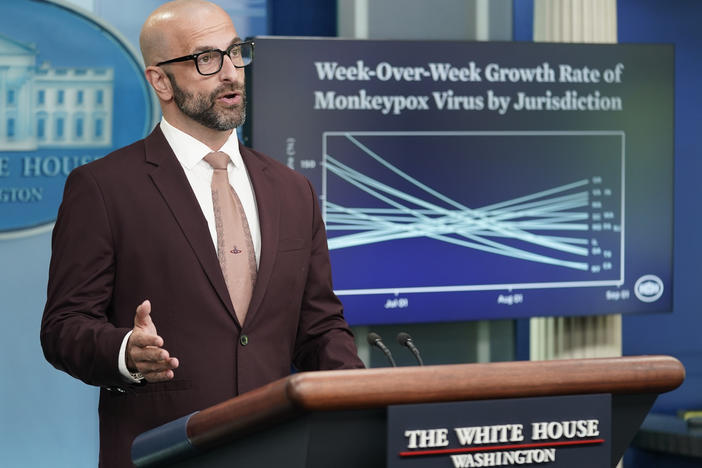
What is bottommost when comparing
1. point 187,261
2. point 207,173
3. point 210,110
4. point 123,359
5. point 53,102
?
point 123,359

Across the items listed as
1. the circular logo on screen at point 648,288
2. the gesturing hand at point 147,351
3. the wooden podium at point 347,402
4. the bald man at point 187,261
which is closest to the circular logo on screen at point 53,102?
the bald man at point 187,261

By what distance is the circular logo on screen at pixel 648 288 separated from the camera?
4.06 meters

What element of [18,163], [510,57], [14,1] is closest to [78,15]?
[14,1]

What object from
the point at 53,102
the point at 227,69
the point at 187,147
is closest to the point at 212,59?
the point at 227,69

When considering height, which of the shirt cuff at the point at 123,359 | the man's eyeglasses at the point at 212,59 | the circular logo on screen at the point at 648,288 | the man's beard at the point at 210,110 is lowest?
the shirt cuff at the point at 123,359

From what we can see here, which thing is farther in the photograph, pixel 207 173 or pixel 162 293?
pixel 207 173

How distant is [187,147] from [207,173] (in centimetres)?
6

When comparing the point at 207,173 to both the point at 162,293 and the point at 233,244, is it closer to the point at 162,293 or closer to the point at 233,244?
the point at 233,244

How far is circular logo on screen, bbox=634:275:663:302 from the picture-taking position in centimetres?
406

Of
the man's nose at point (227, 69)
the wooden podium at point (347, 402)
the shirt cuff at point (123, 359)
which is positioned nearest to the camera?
the wooden podium at point (347, 402)

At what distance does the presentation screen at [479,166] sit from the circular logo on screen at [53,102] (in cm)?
53

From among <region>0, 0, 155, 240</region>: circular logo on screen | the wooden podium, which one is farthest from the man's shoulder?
<region>0, 0, 155, 240</region>: circular logo on screen

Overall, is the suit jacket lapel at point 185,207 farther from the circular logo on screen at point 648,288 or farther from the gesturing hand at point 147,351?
the circular logo on screen at point 648,288

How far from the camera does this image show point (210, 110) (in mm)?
2021
